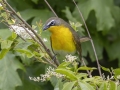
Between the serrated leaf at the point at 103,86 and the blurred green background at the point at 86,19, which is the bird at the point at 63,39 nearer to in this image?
the blurred green background at the point at 86,19

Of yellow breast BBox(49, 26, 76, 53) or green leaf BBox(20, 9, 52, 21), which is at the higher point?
green leaf BBox(20, 9, 52, 21)

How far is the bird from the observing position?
2.58 metres

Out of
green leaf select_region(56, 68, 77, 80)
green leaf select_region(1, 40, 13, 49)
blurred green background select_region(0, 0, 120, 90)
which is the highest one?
green leaf select_region(1, 40, 13, 49)

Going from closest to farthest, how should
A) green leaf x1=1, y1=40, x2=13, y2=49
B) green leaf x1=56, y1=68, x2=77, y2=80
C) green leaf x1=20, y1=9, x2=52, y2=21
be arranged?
green leaf x1=56, y1=68, x2=77, y2=80 < green leaf x1=1, y1=40, x2=13, y2=49 < green leaf x1=20, y1=9, x2=52, y2=21

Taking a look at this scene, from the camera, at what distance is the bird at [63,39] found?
2582 millimetres

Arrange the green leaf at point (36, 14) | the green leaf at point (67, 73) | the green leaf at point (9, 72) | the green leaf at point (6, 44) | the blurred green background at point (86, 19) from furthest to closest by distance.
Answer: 1. the green leaf at point (36, 14)
2. the blurred green background at point (86, 19)
3. the green leaf at point (9, 72)
4. the green leaf at point (6, 44)
5. the green leaf at point (67, 73)

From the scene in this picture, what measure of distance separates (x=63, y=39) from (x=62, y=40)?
0.07 feet

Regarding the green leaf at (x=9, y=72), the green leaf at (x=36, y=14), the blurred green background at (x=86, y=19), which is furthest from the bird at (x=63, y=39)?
the green leaf at (x=36, y=14)

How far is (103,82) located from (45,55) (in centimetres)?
35

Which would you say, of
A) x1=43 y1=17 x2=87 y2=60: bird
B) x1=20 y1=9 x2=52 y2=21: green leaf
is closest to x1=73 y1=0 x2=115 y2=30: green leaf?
x1=20 y1=9 x2=52 y2=21: green leaf

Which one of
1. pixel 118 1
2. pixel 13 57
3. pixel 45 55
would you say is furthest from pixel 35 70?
pixel 45 55

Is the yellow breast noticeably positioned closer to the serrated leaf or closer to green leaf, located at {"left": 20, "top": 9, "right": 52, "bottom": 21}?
green leaf, located at {"left": 20, "top": 9, "right": 52, "bottom": 21}

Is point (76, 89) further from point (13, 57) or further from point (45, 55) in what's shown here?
point (13, 57)

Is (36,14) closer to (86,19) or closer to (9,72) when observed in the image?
(86,19)
